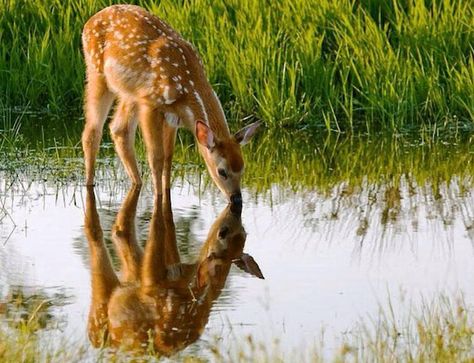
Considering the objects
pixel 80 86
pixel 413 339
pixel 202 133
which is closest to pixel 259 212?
pixel 202 133

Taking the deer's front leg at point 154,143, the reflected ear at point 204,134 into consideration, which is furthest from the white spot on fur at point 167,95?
the reflected ear at point 204,134

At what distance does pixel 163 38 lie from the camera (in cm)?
1077

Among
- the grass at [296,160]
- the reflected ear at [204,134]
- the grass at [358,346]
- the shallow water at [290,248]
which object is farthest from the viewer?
the grass at [296,160]

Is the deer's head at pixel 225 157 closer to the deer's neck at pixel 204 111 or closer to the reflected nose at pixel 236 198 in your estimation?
the reflected nose at pixel 236 198

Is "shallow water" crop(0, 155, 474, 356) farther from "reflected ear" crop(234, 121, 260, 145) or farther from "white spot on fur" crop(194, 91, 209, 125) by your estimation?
"white spot on fur" crop(194, 91, 209, 125)

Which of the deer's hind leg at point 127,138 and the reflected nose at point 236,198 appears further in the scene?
the deer's hind leg at point 127,138

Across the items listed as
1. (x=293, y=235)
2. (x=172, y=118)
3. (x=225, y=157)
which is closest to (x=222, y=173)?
(x=225, y=157)

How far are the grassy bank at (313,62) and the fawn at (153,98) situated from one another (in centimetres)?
215

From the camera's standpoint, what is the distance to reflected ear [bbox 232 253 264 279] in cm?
845

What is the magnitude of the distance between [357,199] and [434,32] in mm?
3222

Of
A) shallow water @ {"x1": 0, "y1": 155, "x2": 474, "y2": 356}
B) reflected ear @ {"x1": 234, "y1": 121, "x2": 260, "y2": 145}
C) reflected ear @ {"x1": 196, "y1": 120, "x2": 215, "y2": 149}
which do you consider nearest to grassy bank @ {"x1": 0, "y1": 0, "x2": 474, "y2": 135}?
shallow water @ {"x1": 0, "y1": 155, "x2": 474, "y2": 356}

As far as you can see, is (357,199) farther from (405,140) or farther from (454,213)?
(405,140)

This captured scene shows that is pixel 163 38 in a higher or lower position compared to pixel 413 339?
higher

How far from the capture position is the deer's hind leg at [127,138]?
1095cm
